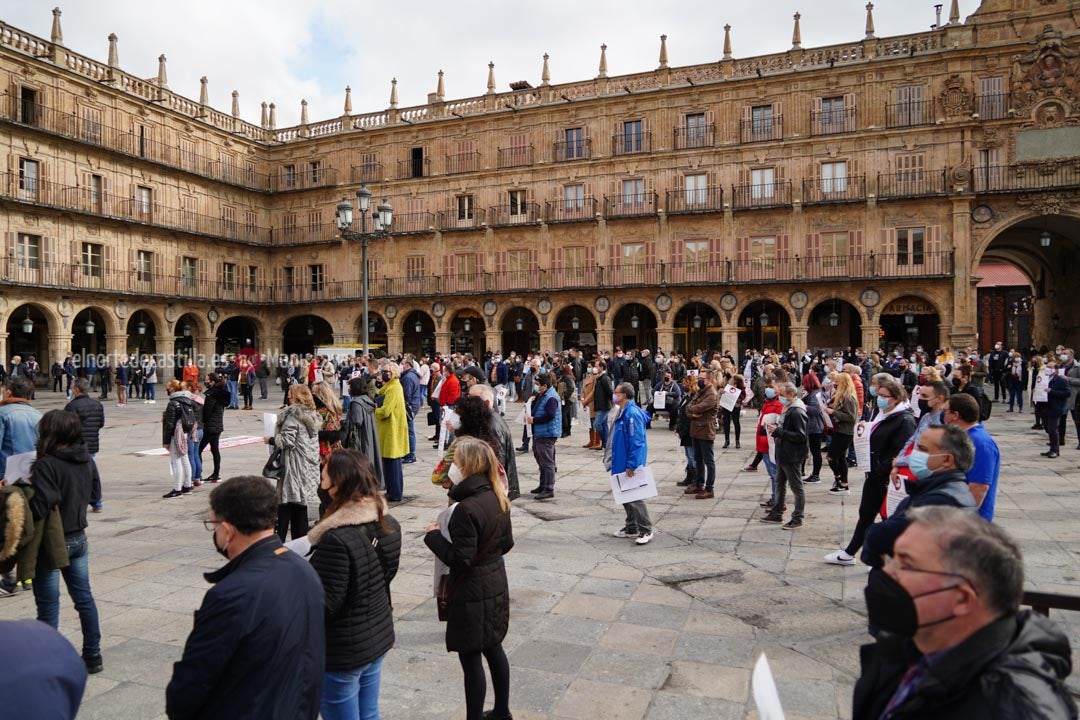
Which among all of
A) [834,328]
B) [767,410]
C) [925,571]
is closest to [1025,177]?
[834,328]

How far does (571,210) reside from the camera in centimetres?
3228

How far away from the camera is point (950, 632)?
162 centimetres

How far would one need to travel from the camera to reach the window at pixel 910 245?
2759 cm

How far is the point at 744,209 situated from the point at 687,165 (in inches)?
126

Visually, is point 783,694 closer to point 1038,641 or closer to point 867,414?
point 1038,641

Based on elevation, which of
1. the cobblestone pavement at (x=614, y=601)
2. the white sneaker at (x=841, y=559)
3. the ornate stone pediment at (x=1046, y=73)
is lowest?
the cobblestone pavement at (x=614, y=601)

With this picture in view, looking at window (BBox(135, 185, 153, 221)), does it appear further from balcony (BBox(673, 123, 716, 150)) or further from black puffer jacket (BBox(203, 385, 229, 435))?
black puffer jacket (BBox(203, 385, 229, 435))

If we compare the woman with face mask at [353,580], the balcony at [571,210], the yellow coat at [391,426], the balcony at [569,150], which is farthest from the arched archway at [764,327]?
the woman with face mask at [353,580]

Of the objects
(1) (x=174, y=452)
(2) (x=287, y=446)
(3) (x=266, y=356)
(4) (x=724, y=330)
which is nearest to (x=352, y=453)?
(2) (x=287, y=446)

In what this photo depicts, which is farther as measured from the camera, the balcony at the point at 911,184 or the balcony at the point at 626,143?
the balcony at the point at 626,143

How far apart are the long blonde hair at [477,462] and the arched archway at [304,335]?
37.5m

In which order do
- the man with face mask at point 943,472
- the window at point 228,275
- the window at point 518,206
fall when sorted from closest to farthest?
the man with face mask at point 943,472 < the window at point 518,206 < the window at point 228,275

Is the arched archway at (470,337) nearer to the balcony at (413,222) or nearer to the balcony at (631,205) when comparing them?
the balcony at (413,222)

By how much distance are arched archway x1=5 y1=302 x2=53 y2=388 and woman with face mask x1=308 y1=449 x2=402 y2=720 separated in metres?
32.3
